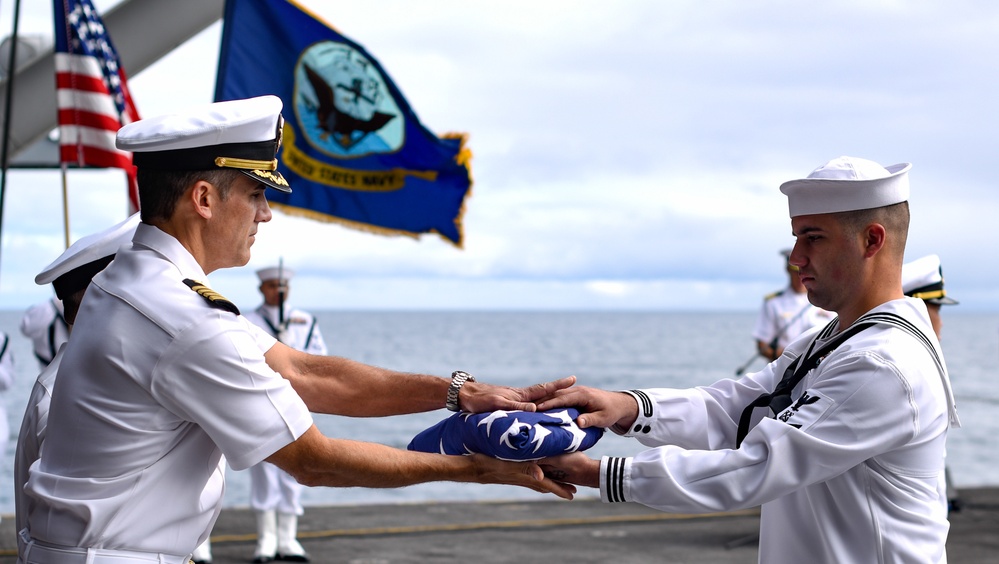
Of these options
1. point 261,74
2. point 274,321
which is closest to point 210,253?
point 261,74

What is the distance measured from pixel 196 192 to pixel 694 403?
1.82 m

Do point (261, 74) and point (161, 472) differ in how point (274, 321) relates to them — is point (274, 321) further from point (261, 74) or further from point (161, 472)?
point (161, 472)

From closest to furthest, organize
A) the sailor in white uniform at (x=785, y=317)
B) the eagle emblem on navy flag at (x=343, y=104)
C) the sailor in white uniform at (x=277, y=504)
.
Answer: the eagle emblem on navy flag at (x=343, y=104) < the sailor in white uniform at (x=277, y=504) < the sailor in white uniform at (x=785, y=317)

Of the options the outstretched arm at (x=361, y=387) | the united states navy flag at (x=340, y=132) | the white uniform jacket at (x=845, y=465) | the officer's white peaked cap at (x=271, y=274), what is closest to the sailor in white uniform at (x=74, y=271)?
the outstretched arm at (x=361, y=387)

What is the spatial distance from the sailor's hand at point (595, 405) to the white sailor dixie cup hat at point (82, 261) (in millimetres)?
1411

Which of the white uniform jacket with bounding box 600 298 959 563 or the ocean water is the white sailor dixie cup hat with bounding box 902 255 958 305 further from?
the ocean water

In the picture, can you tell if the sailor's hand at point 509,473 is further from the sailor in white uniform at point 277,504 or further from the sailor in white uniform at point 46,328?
the sailor in white uniform at point 46,328

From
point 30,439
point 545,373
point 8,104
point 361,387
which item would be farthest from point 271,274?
point 545,373

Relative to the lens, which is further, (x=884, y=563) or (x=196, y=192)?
→ (x=884, y=563)

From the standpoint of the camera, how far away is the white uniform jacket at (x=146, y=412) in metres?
2.45

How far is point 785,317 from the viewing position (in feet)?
34.6

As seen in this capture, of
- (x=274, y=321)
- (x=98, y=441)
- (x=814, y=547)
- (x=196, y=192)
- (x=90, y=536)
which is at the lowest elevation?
(x=274, y=321)

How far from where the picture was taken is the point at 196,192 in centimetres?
265

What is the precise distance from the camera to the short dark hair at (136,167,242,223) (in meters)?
2.65
